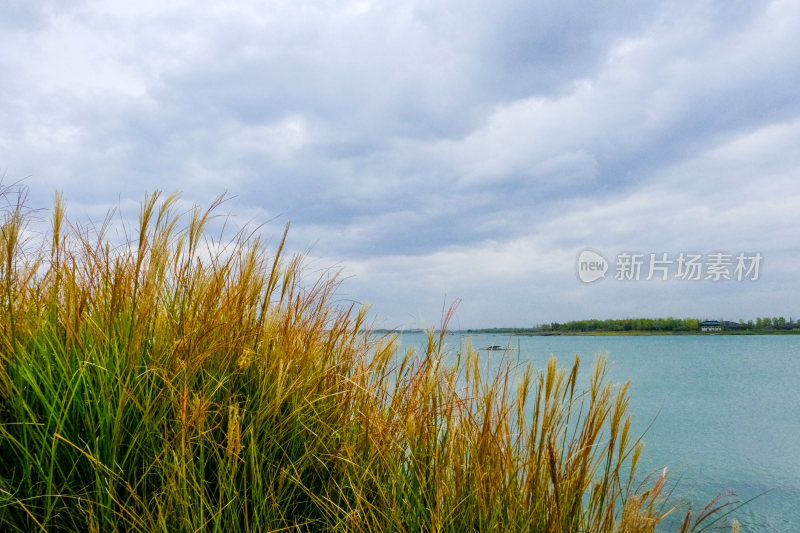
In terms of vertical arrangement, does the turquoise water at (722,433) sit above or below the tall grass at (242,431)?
below

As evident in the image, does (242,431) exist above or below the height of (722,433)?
above

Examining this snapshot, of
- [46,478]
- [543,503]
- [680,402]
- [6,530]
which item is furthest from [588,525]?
[680,402]

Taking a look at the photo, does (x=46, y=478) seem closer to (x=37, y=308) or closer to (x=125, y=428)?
(x=125, y=428)

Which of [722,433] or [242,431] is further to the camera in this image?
[722,433]

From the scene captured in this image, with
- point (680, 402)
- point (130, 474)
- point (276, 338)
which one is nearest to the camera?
point (130, 474)

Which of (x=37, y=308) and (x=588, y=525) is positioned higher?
(x=37, y=308)

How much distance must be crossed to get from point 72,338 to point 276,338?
87cm

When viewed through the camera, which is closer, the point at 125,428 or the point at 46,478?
the point at 46,478

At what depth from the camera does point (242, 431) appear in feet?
6.43

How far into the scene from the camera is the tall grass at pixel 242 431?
1.70 meters

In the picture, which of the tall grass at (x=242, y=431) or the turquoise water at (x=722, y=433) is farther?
the turquoise water at (x=722, y=433)

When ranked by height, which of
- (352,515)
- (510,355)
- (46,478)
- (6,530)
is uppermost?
(510,355)

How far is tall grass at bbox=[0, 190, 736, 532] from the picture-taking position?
66.9 inches

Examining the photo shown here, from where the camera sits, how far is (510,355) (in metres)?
2.45
